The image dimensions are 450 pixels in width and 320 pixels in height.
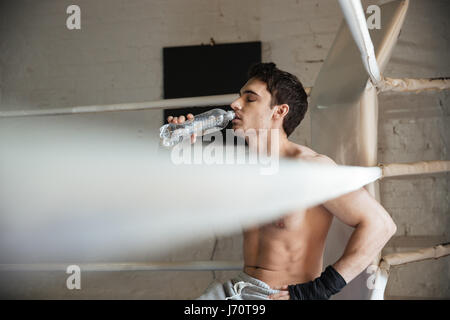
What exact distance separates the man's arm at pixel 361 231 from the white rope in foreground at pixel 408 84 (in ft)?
0.76

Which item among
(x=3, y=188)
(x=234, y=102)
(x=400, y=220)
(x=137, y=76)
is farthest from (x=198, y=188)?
(x=3, y=188)

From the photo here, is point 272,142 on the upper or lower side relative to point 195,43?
lower

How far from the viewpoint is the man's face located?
1002 millimetres

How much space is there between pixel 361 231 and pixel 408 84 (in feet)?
1.17

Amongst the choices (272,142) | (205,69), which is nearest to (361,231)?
(272,142)

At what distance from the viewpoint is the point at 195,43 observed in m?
1.85

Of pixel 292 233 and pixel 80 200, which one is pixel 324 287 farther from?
pixel 80 200

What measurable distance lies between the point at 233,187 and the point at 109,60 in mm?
1038

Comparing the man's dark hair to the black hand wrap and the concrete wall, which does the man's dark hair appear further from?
the concrete wall

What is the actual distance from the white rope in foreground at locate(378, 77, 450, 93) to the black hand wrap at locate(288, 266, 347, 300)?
0.40 m

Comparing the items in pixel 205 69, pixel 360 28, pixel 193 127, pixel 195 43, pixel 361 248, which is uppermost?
pixel 195 43

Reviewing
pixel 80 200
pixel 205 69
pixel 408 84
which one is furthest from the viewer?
pixel 80 200
